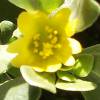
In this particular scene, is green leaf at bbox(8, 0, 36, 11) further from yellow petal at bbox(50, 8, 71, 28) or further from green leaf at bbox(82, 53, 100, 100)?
green leaf at bbox(82, 53, 100, 100)

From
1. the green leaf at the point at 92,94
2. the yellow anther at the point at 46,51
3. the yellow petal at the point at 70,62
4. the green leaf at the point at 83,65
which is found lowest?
the green leaf at the point at 92,94

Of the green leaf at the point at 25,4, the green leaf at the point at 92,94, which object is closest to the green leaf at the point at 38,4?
the green leaf at the point at 25,4

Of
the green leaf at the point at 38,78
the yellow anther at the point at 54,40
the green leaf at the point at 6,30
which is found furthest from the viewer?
the green leaf at the point at 6,30

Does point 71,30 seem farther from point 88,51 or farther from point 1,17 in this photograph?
point 1,17

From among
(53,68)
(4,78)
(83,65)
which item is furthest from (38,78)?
(4,78)

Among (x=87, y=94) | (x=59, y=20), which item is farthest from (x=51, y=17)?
(x=87, y=94)

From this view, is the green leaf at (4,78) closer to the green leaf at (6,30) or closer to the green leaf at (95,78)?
the green leaf at (6,30)
